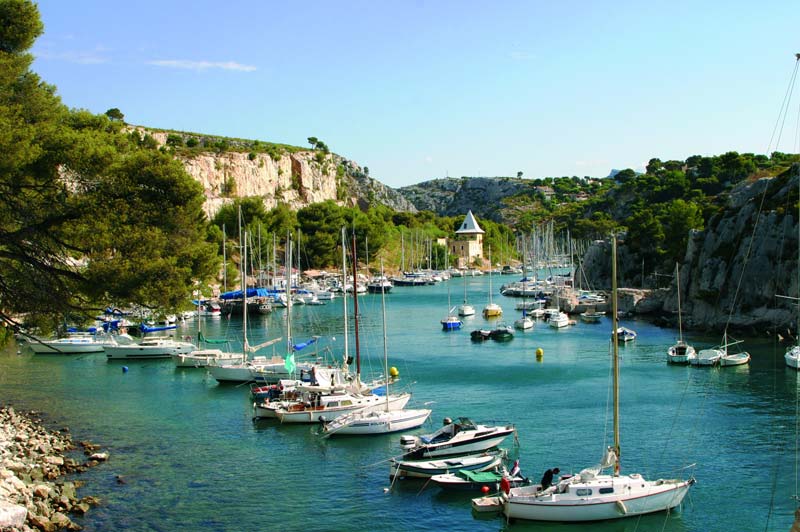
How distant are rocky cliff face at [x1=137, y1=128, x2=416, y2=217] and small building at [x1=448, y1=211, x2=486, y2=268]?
63.4ft

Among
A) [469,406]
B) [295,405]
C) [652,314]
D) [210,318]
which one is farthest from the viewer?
[210,318]

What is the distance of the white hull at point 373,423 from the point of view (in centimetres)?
2900

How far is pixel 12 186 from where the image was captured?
70.4ft

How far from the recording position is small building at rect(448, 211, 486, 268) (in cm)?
14975

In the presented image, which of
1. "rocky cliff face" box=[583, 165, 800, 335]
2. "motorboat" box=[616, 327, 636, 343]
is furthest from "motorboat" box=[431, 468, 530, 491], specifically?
"motorboat" box=[616, 327, 636, 343]

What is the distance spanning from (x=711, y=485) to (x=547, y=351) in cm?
2632

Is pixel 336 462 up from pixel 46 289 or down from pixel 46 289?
down

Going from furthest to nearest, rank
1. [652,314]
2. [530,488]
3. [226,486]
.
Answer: [652,314] < [226,486] < [530,488]

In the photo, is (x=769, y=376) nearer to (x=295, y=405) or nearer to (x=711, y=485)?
(x=711, y=485)

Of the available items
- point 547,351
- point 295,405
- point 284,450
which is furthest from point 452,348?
point 284,450

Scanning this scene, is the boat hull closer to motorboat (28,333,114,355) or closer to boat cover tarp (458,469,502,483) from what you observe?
boat cover tarp (458,469,502,483)

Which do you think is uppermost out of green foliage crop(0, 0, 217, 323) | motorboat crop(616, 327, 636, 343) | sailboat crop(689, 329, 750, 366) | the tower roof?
the tower roof

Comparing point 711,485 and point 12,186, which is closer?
point 12,186

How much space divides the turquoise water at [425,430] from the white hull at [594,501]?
13.3 inches
